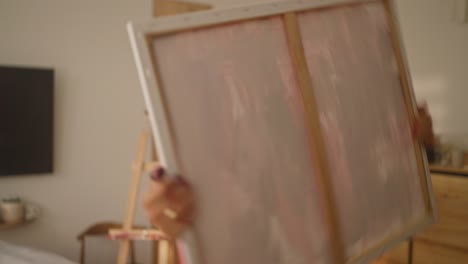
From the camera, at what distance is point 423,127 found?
112 cm

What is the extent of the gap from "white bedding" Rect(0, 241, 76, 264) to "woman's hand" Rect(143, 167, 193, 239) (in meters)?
1.49

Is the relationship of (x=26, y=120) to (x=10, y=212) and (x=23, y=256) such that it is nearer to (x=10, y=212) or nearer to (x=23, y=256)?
(x=10, y=212)

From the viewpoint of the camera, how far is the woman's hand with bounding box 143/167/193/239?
0.66 meters

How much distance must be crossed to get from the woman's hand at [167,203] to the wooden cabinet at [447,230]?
1213 mm

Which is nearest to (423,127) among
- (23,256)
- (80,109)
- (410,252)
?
(410,252)

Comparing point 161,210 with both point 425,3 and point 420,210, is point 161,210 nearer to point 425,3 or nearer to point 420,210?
point 420,210

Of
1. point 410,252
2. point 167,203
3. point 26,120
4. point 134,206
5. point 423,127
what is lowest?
point 410,252

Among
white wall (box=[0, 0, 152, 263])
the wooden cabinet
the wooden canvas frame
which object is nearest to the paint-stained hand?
the wooden canvas frame

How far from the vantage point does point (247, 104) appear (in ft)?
2.61

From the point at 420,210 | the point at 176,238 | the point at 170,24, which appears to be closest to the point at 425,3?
the point at 420,210

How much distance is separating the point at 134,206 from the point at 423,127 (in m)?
1.50

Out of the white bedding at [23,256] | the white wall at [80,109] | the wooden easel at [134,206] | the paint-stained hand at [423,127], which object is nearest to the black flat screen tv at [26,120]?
the white wall at [80,109]

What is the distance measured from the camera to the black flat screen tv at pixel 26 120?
218cm

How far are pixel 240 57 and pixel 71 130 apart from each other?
202cm
